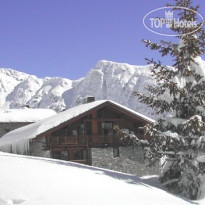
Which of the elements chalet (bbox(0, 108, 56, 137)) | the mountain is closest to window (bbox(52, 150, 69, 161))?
chalet (bbox(0, 108, 56, 137))

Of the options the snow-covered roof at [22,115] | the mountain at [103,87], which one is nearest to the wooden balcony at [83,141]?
the snow-covered roof at [22,115]

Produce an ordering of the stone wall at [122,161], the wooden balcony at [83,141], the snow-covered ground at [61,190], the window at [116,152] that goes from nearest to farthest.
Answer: the snow-covered ground at [61,190] < the wooden balcony at [83,141] < the stone wall at [122,161] < the window at [116,152]

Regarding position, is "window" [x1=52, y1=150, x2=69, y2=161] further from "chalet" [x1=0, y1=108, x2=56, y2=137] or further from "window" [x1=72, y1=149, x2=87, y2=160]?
"chalet" [x1=0, y1=108, x2=56, y2=137]

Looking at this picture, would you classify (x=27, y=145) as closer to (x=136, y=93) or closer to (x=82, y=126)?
(x=82, y=126)

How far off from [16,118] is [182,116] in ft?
112

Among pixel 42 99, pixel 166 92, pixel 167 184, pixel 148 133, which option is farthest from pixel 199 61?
pixel 42 99

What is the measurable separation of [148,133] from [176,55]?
4056mm

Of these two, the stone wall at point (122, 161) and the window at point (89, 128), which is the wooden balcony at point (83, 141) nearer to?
the stone wall at point (122, 161)

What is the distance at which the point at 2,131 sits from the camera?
144 feet

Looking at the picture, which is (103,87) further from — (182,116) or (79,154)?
(182,116)

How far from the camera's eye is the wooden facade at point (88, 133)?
25.3 meters

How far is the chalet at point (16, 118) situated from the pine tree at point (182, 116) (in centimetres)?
3212

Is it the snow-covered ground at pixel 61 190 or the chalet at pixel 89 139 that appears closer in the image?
the snow-covered ground at pixel 61 190

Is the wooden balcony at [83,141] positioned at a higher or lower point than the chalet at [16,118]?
lower
